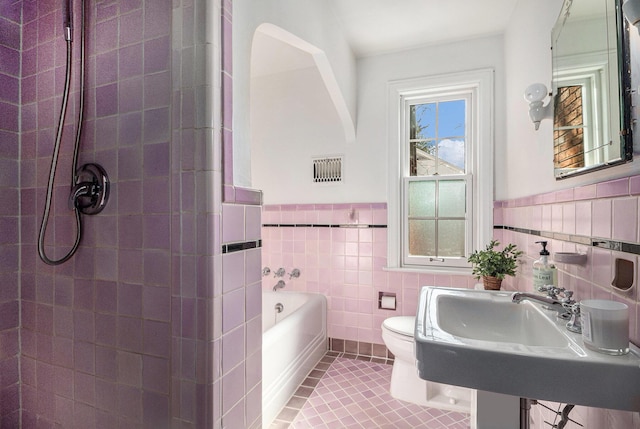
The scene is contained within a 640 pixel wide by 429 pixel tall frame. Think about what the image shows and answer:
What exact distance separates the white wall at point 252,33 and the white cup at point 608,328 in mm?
1093

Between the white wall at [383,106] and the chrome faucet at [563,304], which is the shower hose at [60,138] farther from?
the chrome faucet at [563,304]

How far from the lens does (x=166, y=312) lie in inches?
43.2

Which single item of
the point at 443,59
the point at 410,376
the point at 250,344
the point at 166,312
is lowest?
the point at 410,376

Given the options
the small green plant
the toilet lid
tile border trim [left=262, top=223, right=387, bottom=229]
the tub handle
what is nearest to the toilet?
the toilet lid

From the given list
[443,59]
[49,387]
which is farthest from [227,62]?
[443,59]

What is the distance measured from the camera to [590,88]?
3.49ft

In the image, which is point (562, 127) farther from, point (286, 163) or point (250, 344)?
point (286, 163)

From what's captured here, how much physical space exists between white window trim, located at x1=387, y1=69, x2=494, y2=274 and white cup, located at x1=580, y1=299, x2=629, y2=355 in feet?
5.37

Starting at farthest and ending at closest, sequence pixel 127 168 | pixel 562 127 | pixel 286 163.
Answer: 1. pixel 286 163
2. pixel 562 127
3. pixel 127 168

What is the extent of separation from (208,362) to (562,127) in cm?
161

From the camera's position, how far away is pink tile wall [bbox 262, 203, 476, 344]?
8.14 ft

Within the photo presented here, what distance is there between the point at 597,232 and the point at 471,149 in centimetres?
159

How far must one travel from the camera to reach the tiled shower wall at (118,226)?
3.43 ft

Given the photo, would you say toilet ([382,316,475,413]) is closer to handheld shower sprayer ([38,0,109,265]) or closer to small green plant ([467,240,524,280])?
small green plant ([467,240,524,280])
